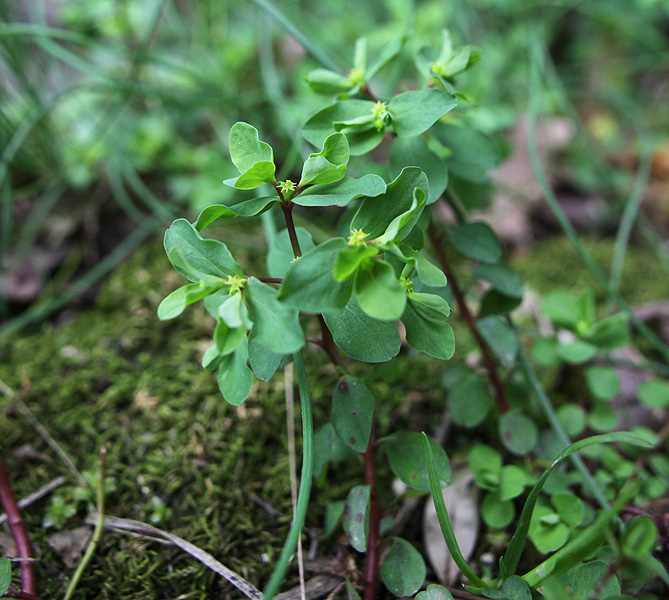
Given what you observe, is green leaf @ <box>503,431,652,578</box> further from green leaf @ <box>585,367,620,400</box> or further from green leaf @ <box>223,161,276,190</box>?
green leaf @ <box>223,161,276,190</box>

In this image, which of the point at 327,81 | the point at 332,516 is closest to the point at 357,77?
the point at 327,81

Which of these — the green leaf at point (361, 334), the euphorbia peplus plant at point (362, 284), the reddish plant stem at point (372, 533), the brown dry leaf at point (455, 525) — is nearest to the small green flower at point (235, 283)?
the euphorbia peplus plant at point (362, 284)

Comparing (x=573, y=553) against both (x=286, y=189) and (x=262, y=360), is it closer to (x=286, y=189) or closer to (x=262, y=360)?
(x=262, y=360)

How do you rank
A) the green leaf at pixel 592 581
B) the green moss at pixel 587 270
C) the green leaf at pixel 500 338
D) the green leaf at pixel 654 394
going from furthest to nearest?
the green moss at pixel 587 270
the green leaf at pixel 654 394
the green leaf at pixel 500 338
the green leaf at pixel 592 581

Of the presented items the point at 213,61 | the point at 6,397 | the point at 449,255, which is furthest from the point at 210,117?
the point at 6,397

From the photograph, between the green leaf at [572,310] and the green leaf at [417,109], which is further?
the green leaf at [572,310]

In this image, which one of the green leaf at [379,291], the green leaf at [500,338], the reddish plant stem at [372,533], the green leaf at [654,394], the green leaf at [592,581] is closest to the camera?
the green leaf at [379,291]

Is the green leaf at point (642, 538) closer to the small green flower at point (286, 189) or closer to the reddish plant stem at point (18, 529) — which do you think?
the small green flower at point (286, 189)
